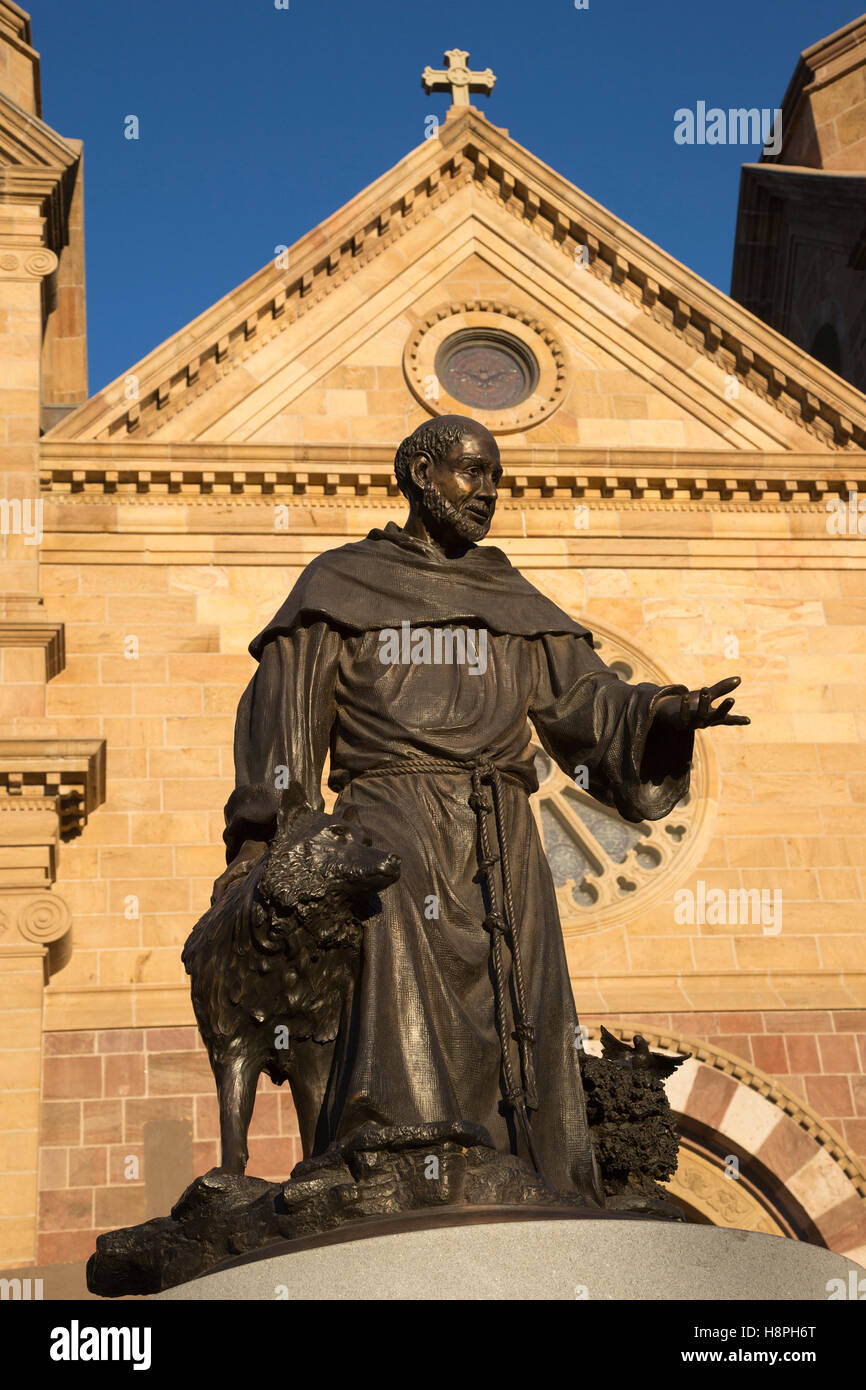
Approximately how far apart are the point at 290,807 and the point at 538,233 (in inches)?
514

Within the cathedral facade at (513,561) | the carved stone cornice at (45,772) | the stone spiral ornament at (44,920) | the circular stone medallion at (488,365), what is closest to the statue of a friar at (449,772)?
the cathedral facade at (513,561)

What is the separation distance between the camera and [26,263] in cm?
1544

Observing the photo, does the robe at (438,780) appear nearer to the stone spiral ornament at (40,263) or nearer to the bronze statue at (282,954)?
the bronze statue at (282,954)

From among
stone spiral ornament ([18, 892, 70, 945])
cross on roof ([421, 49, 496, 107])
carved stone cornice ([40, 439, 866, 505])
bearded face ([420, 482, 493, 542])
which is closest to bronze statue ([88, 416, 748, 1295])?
bearded face ([420, 482, 493, 542])

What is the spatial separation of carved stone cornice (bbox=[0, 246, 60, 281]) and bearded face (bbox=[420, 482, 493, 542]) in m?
10.5

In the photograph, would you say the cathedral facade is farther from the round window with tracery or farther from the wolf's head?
the wolf's head

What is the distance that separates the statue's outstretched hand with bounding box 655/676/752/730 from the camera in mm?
5059

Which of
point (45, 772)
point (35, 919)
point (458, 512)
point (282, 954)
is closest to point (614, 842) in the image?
point (45, 772)

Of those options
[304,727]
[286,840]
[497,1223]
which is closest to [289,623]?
[304,727]

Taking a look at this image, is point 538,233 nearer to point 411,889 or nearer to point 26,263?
point 26,263

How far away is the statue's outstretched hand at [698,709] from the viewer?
16.6ft

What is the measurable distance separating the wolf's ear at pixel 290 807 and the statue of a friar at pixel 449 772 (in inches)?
1.6

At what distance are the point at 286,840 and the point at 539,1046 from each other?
87 centimetres
